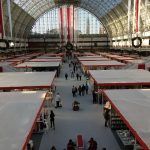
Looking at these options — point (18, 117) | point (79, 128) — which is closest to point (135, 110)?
point (79, 128)

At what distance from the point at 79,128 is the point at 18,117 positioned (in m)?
5.32

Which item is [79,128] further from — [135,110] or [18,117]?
[18,117]

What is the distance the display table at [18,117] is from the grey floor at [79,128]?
6.38 ft

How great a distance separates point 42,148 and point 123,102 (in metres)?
4.70

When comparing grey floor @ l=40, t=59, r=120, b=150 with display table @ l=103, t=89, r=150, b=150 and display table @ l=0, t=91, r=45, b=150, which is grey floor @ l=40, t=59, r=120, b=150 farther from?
display table @ l=0, t=91, r=45, b=150

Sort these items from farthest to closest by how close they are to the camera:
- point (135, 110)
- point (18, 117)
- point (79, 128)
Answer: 1. point (79, 128)
2. point (135, 110)
3. point (18, 117)

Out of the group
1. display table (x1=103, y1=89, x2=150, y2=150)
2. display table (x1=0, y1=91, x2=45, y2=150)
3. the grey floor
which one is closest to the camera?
display table (x1=0, y1=91, x2=45, y2=150)

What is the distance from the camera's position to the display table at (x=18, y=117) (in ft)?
33.0

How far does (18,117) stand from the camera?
13273 mm

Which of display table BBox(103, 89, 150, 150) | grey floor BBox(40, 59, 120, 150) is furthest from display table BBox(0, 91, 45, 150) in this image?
display table BBox(103, 89, 150, 150)

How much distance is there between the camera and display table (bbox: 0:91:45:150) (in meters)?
10.1

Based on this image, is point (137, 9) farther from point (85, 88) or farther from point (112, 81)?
point (112, 81)

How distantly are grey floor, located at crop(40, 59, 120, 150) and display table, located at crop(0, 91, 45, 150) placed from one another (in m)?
1.95

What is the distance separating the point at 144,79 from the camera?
24.8 meters
